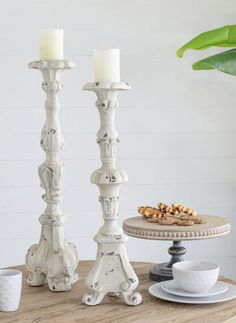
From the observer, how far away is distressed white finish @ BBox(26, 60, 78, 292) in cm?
194

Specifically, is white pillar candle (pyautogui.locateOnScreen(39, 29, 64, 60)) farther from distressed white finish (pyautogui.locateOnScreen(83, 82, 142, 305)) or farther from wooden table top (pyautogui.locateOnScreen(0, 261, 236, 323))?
wooden table top (pyautogui.locateOnScreen(0, 261, 236, 323))

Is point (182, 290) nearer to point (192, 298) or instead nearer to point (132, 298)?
point (192, 298)

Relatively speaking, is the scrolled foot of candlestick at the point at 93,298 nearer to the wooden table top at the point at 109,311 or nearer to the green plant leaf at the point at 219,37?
the wooden table top at the point at 109,311

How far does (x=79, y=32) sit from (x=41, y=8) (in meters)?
0.20

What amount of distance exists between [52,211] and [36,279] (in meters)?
0.19

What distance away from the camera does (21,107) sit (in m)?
3.28

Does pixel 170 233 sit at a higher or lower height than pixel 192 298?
higher

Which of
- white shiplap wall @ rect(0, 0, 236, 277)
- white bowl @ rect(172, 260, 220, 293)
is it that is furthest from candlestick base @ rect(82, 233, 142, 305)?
white shiplap wall @ rect(0, 0, 236, 277)

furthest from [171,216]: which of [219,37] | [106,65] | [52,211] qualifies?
[219,37]

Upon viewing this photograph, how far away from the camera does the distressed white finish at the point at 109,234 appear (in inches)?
70.2


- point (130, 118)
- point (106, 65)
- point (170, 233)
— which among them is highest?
point (106, 65)

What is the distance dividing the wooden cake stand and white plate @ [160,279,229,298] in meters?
0.15

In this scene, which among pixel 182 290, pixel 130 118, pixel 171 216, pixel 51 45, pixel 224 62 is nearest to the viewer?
pixel 182 290

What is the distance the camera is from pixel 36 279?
1.98 metres
